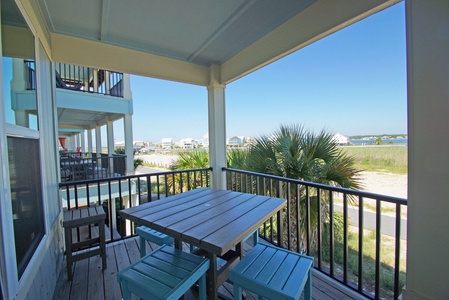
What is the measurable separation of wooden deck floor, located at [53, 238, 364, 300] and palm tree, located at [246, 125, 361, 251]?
1.01 meters

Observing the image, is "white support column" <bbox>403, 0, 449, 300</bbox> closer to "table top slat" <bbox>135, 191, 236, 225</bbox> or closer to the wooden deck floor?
the wooden deck floor

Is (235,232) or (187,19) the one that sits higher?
(187,19)

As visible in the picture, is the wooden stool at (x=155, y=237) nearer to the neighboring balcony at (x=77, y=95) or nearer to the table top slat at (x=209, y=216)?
the table top slat at (x=209, y=216)

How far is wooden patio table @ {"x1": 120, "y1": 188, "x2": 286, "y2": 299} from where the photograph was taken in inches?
47.6

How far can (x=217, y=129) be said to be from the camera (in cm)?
361

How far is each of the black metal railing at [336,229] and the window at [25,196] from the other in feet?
6.77

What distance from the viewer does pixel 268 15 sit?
2143 millimetres

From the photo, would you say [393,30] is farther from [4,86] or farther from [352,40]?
[4,86]

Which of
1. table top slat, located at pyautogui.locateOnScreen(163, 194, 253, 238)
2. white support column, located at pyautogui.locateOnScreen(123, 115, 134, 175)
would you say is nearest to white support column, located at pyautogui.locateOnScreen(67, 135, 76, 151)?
white support column, located at pyautogui.locateOnScreen(123, 115, 134, 175)

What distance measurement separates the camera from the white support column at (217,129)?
3.56 metres

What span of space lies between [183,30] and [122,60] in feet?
3.31

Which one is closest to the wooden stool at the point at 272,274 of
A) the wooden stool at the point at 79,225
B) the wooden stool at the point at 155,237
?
the wooden stool at the point at 155,237

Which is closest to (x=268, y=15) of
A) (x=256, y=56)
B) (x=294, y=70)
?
(x=256, y=56)

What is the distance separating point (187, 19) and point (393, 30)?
214 inches
